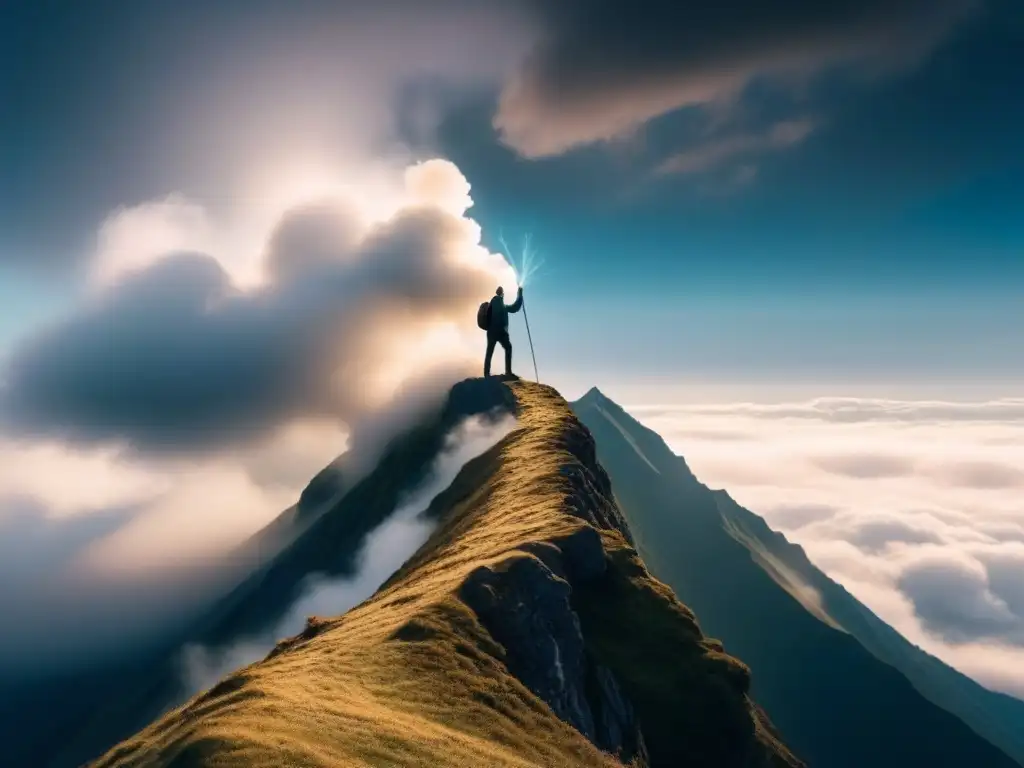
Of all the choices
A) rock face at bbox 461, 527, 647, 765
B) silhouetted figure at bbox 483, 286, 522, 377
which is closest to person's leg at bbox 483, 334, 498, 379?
silhouetted figure at bbox 483, 286, 522, 377

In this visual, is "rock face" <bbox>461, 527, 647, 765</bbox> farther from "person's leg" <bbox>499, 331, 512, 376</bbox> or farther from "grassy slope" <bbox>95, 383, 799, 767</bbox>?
"person's leg" <bbox>499, 331, 512, 376</bbox>

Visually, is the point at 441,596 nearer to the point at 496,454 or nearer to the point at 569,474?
the point at 569,474

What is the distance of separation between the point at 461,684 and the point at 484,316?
4373 inches

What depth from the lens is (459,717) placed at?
49.0 metres

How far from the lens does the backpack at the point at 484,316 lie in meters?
155

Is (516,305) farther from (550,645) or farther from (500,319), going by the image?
(550,645)

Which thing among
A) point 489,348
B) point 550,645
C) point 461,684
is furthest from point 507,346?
point 461,684

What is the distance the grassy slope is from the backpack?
46648 millimetres

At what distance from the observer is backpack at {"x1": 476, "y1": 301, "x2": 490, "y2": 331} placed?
15485 centimetres

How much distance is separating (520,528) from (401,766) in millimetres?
54954

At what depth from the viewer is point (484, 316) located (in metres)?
156

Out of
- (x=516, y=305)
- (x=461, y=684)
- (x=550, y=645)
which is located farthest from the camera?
(x=516, y=305)

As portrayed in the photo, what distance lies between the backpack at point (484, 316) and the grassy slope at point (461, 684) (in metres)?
46.6

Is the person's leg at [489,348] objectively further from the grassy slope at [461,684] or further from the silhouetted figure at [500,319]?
the grassy slope at [461,684]
